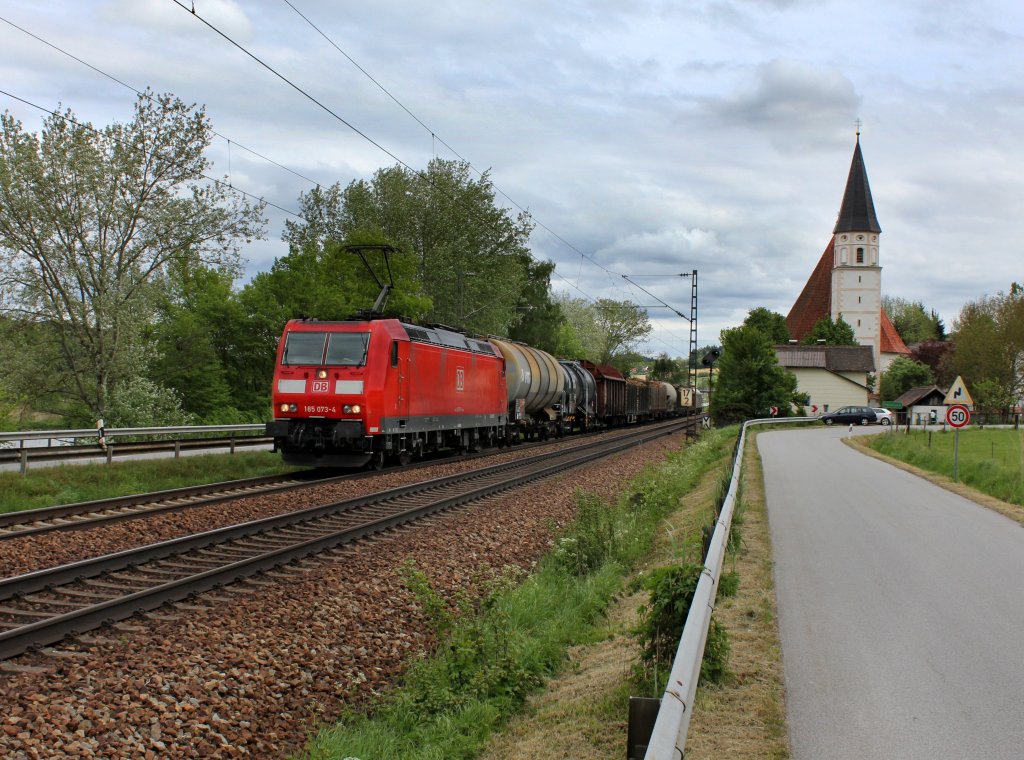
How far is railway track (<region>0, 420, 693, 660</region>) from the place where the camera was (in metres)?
7.05

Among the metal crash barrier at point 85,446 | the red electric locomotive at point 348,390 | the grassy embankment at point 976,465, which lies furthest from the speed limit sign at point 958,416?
the metal crash barrier at point 85,446

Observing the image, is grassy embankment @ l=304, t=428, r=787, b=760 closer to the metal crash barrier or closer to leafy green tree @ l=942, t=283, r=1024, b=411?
the metal crash barrier

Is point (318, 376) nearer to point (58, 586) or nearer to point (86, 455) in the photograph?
point (86, 455)

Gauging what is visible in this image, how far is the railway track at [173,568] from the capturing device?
7.05 metres

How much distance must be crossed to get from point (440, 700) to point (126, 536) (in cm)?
655

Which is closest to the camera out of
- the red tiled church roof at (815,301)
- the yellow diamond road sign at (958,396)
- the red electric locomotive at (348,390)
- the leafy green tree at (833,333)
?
the red electric locomotive at (348,390)

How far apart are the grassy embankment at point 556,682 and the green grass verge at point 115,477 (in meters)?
8.74

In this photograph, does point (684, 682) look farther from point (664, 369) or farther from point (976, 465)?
point (664, 369)

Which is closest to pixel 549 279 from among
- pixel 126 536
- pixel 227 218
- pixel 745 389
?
pixel 745 389

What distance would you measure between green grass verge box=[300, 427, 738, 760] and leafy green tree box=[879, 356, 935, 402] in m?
92.1

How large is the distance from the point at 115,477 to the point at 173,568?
25.9 ft

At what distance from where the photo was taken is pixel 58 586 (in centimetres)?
838

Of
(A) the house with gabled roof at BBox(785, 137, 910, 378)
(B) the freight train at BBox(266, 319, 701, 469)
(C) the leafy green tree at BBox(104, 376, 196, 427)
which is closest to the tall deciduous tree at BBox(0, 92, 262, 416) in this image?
(C) the leafy green tree at BBox(104, 376, 196, 427)

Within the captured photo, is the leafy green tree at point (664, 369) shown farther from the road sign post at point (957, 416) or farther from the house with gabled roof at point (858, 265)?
the road sign post at point (957, 416)
